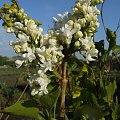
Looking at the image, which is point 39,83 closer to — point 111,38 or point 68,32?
point 68,32

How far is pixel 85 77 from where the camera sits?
4.60ft

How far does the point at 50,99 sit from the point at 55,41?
0.52 ft

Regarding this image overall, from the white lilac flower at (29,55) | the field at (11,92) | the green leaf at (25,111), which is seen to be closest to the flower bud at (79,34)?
the white lilac flower at (29,55)

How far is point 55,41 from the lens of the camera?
3.32ft

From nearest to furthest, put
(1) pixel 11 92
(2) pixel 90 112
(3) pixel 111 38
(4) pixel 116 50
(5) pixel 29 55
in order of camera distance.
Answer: (5) pixel 29 55 → (2) pixel 90 112 → (3) pixel 111 38 → (4) pixel 116 50 → (1) pixel 11 92

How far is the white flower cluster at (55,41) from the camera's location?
101 centimetres

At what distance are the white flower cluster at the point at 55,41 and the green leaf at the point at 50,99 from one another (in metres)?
0.02

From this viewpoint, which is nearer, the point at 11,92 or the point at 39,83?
the point at 39,83

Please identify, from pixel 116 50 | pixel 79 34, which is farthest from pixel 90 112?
pixel 116 50

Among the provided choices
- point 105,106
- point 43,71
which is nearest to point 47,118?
point 43,71

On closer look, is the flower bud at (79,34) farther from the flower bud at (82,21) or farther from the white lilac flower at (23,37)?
the white lilac flower at (23,37)

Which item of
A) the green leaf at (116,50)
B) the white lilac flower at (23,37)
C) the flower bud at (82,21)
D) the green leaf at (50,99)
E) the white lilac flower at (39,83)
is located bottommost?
the green leaf at (50,99)

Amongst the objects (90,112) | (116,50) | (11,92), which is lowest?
(90,112)

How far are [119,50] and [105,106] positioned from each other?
8.9 inches
